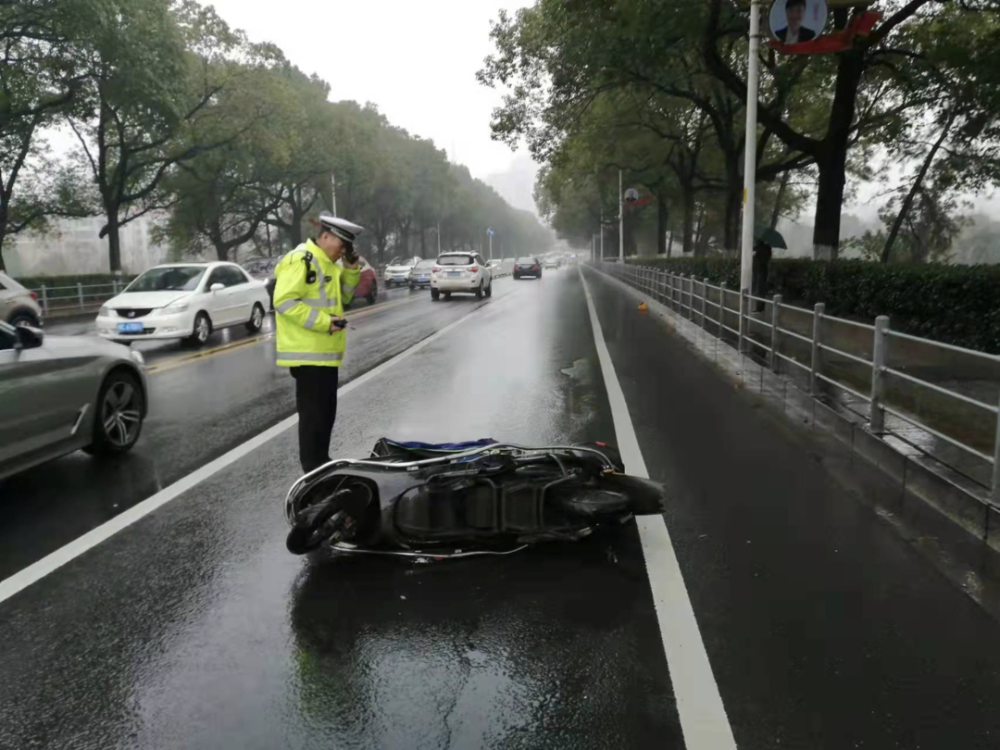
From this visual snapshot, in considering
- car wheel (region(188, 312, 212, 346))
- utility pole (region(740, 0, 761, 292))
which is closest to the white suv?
car wheel (region(188, 312, 212, 346))

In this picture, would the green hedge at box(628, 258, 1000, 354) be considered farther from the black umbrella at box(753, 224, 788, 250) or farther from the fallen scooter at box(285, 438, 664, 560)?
the fallen scooter at box(285, 438, 664, 560)

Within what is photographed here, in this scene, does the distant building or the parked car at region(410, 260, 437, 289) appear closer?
the parked car at region(410, 260, 437, 289)

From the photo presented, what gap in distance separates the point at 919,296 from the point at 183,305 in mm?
12087

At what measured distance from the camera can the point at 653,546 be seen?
4.70m

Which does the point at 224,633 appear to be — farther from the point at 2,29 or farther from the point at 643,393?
the point at 2,29

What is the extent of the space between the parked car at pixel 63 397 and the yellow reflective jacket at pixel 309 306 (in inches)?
71.9

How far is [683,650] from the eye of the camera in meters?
3.46

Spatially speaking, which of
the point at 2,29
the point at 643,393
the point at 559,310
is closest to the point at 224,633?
the point at 643,393

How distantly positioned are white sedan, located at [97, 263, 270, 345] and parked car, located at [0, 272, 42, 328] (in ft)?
6.81

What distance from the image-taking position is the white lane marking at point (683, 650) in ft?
9.50

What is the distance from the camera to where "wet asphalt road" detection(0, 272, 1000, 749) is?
2.96 metres

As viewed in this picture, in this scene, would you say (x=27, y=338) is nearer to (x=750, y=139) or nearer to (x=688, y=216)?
(x=750, y=139)

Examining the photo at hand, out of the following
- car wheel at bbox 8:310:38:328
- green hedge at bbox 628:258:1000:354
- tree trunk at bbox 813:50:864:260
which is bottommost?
car wheel at bbox 8:310:38:328

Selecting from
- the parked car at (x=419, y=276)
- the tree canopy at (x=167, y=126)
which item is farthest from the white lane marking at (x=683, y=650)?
the parked car at (x=419, y=276)
